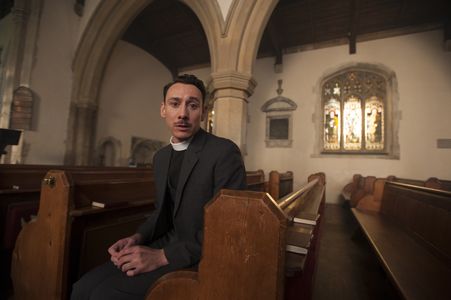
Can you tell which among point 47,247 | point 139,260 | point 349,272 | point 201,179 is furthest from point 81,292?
point 349,272

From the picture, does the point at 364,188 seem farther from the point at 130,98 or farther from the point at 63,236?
the point at 130,98

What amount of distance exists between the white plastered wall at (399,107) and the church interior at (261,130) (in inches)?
1.3

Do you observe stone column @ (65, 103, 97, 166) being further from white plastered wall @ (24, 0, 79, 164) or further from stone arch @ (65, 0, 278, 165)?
white plastered wall @ (24, 0, 79, 164)

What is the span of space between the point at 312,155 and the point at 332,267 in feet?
17.9

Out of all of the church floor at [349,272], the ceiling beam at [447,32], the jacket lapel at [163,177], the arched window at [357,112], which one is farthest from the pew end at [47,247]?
the ceiling beam at [447,32]

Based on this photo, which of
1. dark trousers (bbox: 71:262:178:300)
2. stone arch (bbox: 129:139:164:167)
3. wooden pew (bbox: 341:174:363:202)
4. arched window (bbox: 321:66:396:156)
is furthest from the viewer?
stone arch (bbox: 129:139:164:167)

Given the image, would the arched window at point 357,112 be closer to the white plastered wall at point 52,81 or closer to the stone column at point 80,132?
the stone column at point 80,132

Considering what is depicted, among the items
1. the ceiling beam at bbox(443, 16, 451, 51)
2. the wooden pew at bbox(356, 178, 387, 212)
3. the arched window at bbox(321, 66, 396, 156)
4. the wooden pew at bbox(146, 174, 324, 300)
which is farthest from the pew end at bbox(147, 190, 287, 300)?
the ceiling beam at bbox(443, 16, 451, 51)

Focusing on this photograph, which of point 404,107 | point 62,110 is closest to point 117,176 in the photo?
point 62,110

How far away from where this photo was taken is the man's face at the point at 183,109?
122 centimetres

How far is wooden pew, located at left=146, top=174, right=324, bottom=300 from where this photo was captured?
2.24 feet

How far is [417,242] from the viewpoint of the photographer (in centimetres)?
206

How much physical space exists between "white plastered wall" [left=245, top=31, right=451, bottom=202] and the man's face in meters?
6.78

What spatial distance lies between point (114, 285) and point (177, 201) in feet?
1.32
